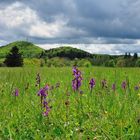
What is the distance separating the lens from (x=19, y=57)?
7225 cm

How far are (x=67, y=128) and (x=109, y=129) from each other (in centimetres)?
53

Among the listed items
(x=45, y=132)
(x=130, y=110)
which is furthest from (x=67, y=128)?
(x=130, y=110)

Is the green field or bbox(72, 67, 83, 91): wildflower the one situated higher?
bbox(72, 67, 83, 91): wildflower

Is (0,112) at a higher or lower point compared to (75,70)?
lower

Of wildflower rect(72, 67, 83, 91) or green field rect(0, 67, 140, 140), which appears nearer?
green field rect(0, 67, 140, 140)

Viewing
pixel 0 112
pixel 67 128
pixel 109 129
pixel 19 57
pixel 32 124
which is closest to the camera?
pixel 109 129

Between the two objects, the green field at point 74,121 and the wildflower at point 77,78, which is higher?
the wildflower at point 77,78

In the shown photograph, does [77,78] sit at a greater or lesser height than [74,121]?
greater

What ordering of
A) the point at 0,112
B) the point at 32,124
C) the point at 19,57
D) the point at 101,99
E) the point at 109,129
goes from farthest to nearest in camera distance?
the point at 19,57 → the point at 101,99 → the point at 0,112 → the point at 32,124 → the point at 109,129

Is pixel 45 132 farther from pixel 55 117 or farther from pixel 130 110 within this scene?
pixel 130 110

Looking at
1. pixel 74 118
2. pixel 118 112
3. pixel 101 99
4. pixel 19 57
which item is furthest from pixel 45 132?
pixel 19 57

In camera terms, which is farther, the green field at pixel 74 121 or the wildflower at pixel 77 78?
the wildflower at pixel 77 78

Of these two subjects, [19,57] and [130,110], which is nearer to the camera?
[130,110]

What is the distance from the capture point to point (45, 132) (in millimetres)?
4078
